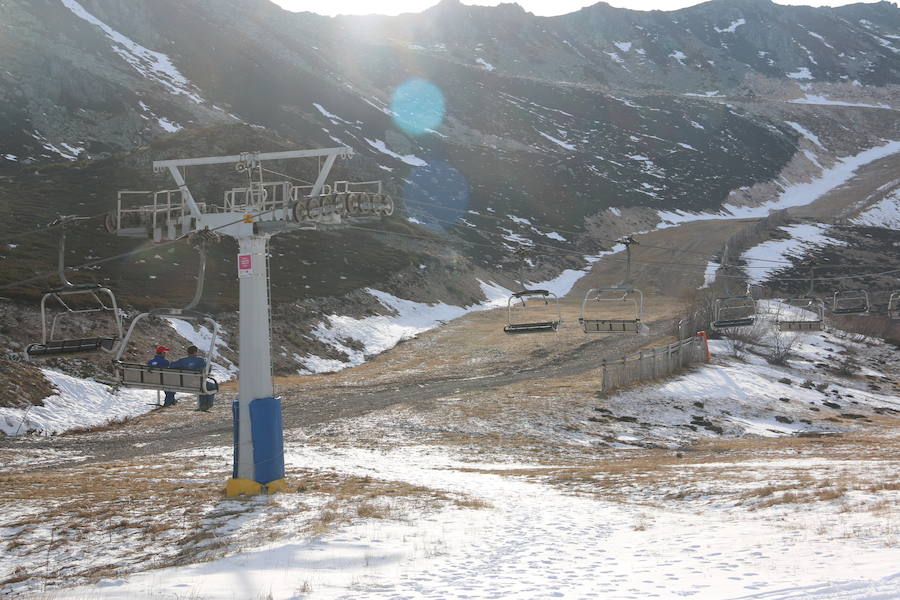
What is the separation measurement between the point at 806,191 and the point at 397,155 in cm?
8364

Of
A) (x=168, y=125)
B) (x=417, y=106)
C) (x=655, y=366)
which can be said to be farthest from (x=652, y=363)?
(x=417, y=106)

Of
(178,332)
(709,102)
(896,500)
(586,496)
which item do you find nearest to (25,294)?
(178,332)

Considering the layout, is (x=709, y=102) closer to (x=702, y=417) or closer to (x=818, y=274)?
(x=818, y=274)

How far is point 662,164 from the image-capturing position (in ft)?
507

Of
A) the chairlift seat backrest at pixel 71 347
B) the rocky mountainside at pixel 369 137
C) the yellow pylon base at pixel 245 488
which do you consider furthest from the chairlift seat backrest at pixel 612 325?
the rocky mountainside at pixel 369 137

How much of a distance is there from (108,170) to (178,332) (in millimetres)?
40663

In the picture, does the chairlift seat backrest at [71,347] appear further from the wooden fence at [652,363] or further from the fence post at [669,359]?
the fence post at [669,359]

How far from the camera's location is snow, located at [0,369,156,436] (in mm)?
28395

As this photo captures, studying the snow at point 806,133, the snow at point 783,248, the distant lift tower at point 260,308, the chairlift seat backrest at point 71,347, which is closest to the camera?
the distant lift tower at point 260,308

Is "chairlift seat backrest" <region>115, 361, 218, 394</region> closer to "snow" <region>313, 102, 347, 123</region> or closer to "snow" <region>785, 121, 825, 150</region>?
"snow" <region>313, 102, 347, 123</region>

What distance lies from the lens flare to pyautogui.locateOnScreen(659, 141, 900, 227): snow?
4696 centimetres

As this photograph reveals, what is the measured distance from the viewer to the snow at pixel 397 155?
401ft

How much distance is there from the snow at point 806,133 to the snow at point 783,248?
262ft

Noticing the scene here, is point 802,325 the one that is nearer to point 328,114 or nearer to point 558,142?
point 328,114
